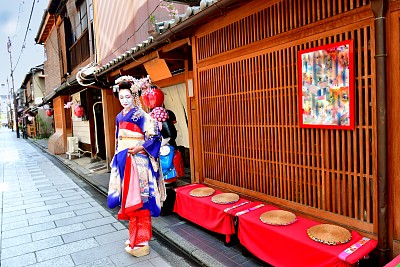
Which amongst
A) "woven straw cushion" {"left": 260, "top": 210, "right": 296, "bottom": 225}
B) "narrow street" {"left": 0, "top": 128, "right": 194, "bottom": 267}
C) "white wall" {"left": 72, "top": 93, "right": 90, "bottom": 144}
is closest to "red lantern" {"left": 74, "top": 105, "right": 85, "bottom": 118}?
"white wall" {"left": 72, "top": 93, "right": 90, "bottom": 144}

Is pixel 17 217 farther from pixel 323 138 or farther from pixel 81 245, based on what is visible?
pixel 323 138

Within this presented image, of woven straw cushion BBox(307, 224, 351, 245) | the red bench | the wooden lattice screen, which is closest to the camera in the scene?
the red bench

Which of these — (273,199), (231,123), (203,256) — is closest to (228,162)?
(231,123)

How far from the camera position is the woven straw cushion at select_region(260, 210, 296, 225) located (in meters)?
4.01

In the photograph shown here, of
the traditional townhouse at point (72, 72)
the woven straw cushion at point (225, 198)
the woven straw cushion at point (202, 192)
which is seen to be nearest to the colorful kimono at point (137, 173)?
the woven straw cushion at point (202, 192)

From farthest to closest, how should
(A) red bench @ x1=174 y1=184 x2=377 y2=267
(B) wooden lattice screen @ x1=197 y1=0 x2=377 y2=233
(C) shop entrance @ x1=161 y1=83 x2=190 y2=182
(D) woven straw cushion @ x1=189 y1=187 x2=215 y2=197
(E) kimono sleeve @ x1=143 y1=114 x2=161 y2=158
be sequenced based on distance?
(C) shop entrance @ x1=161 y1=83 x2=190 y2=182
(D) woven straw cushion @ x1=189 y1=187 x2=215 y2=197
(E) kimono sleeve @ x1=143 y1=114 x2=161 y2=158
(B) wooden lattice screen @ x1=197 y1=0 x2=377 y2=233
(A) red bench @ x1=174 y1=184 x2=377 y2=267

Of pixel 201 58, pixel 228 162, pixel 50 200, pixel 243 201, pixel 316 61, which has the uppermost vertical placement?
pixel 201 58

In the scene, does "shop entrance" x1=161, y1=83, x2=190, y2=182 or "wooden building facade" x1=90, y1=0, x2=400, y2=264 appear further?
"shop entrance" x1=161, y1=83, x2=190, y2=182

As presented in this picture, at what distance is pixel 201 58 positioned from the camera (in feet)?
20.3

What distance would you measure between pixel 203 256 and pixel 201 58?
12.7ft

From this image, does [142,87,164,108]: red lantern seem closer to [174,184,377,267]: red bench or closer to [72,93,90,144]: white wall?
[174,184,377,267]: red bench

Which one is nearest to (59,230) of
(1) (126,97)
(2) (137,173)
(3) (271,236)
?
(2) (137,173)

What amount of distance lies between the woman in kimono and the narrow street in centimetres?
46

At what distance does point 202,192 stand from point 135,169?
1437 mm
